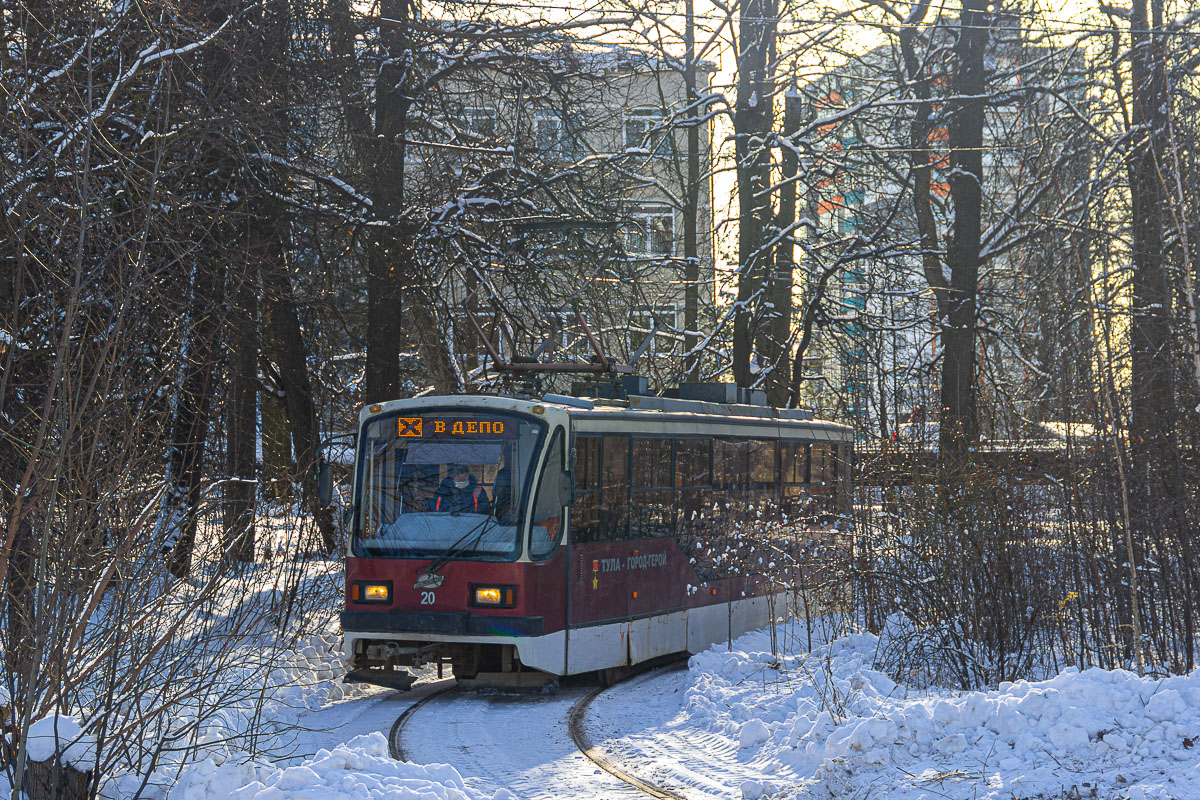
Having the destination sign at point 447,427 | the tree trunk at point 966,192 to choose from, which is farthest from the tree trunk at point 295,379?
the tree trunk at point 966,192

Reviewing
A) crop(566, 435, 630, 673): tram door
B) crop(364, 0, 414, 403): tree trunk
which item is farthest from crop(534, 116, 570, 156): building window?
crop(566, 435, 630, 673): tram door

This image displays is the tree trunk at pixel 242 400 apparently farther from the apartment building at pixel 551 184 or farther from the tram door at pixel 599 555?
the tram door at pixel 599 555

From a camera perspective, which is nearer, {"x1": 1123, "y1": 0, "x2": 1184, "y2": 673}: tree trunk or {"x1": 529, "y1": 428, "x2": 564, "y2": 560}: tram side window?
{"x1": 1123, "y1": 0, "x2": 1184, "y2": 673}: tree trunk

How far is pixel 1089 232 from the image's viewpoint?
1042cm

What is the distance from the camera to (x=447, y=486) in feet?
38.7

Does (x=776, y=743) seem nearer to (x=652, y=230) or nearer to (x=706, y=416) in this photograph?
(x=706, y=416)

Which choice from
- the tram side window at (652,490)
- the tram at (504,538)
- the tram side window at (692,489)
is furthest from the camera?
the tram side window at (692,489)

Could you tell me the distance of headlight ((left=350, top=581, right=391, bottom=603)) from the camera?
11.7 metres

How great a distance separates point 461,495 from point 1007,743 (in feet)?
18.6

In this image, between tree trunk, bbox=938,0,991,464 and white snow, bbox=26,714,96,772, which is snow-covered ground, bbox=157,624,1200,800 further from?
tree trunk, bbox=938,0,991,464

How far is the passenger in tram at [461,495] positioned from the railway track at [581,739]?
1.73 m

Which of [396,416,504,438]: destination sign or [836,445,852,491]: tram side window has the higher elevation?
[396,416,504,438]: destination sign

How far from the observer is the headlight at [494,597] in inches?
448

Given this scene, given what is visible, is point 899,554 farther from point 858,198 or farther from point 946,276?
point 858,198
